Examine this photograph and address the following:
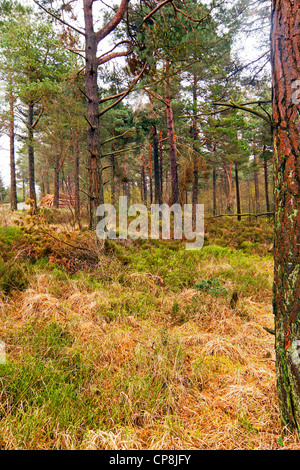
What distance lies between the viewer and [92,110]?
5469 mm

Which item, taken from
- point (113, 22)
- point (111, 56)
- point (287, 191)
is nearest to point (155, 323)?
point (287, 191)

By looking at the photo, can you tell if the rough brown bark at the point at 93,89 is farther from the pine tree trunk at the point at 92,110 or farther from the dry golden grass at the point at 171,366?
the dry golden grass at the point at 171,366

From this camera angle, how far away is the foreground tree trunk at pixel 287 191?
150cm

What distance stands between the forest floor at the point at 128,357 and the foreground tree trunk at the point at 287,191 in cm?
43

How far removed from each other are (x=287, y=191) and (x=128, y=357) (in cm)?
215

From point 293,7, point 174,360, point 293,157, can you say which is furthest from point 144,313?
point 293,7

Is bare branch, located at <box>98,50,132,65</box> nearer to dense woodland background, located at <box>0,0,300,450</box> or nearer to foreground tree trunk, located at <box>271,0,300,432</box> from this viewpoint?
dense woodland background, located at <box>0,0,300,450</box>

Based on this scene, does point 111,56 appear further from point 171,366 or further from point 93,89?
point 171,366

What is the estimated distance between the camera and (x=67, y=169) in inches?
944

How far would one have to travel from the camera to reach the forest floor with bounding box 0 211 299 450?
5.31 ft

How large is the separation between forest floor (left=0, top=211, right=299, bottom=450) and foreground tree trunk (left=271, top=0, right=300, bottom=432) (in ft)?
1.42

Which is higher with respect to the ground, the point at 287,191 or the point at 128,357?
the point at 287,191
